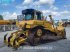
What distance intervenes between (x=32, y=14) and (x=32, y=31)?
4.90ft

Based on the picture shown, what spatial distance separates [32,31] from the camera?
37.1 feet

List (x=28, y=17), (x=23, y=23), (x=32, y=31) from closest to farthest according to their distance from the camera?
(x=32, y=31) < (x=23, y=23) < (x=28, y=17)

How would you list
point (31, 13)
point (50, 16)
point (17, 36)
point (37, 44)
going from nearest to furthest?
point (17, 36)
point (37, 44)
point (31, 13)
point (50, 16)

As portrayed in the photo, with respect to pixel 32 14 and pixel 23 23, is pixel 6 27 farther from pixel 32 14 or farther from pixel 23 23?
pixel 23 23

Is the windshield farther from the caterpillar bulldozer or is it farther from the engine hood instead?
the engine hood

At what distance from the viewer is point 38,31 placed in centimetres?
1146

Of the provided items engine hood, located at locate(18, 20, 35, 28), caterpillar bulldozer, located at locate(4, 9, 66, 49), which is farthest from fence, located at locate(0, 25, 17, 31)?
engine hood, located at locate(18, 20, 35, 28)

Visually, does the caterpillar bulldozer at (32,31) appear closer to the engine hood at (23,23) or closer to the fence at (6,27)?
the engine hood at (23,23)

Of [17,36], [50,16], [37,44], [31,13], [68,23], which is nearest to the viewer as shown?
[17,36]

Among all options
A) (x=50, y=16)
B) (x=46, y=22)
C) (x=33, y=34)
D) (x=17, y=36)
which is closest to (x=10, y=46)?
(x=17, y=36)

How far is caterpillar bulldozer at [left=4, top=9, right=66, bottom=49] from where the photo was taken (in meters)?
10.6

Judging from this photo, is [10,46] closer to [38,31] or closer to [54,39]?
[38,31]

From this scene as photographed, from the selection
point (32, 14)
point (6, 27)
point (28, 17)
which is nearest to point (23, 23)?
point (28, 17)

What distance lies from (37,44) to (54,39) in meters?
2.79
